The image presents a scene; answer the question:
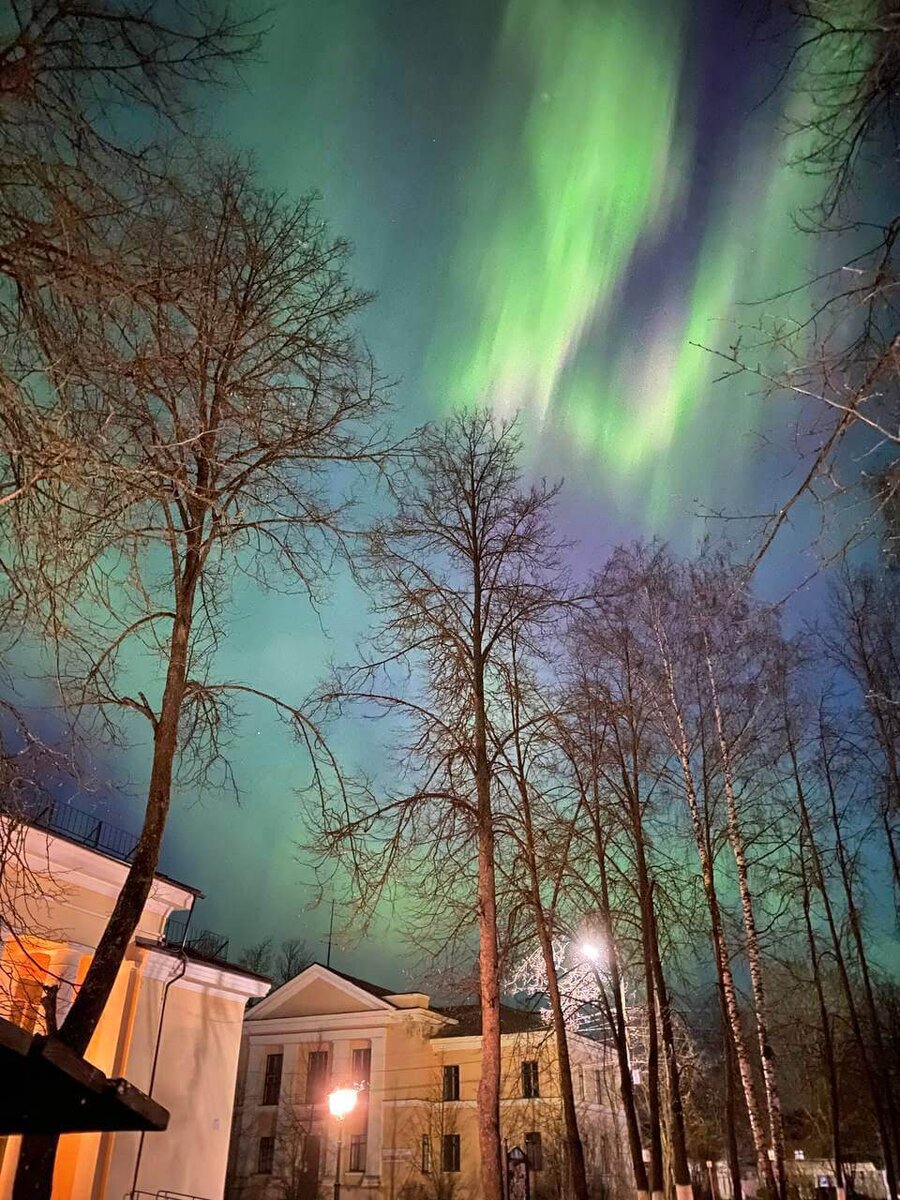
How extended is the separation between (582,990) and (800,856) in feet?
22.6

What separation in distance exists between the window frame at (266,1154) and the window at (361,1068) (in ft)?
15.0

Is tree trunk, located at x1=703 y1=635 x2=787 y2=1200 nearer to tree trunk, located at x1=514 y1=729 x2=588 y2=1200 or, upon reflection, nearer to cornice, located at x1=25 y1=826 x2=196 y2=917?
tree trunk, located at x1=514 y1=729 x2=588 y2=1200

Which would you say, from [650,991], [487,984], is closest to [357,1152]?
[650,991]

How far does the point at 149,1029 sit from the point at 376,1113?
2462cm

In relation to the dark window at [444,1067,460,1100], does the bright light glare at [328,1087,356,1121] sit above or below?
below

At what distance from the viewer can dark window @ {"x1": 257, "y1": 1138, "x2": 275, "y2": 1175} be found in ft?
124

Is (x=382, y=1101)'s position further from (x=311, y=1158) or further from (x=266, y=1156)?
(x=266, y=1156)

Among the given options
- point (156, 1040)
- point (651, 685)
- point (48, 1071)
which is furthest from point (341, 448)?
point (156, 1040)

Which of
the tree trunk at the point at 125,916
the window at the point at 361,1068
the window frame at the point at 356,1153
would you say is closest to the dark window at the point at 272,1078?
the window at the point at 361,1068

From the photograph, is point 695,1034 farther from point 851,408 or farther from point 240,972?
point 851,408

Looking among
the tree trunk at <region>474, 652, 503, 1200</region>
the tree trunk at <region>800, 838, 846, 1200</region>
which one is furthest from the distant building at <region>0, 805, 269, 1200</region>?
the tree trunk at <region>800, 838, 846, 1200</region>

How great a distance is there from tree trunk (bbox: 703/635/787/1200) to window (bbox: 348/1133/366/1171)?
86.1 ft

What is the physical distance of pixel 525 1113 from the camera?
3569 cm

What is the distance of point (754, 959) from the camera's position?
16.1 meters
